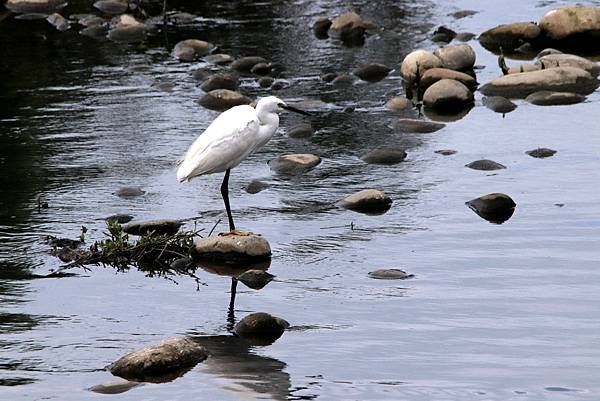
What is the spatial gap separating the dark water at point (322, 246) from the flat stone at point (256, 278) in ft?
0.51

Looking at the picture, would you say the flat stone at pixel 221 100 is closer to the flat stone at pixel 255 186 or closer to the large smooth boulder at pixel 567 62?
the flat stone at pixel 255 186

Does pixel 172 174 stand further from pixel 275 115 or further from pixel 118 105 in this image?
pixel 118 105

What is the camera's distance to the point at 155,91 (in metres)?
19.5

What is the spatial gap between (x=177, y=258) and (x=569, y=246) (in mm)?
3523

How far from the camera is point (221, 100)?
1855cm

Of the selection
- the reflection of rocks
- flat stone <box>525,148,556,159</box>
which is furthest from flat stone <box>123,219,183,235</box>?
flat stone <box>525,148,556,159</box>

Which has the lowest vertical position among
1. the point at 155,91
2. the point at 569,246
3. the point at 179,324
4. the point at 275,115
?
the point at 179,324

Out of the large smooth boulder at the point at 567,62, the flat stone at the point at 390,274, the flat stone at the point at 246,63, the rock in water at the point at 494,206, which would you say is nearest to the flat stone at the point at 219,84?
the flat stone at the point at 246,63

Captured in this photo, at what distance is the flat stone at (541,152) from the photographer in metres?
15.5

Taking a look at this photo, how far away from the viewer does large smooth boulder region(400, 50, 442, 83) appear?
19.1 m

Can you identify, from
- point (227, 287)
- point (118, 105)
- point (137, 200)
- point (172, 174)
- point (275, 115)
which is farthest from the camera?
point (118, 105)

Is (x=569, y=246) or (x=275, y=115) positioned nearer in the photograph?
(x=569, y=246)

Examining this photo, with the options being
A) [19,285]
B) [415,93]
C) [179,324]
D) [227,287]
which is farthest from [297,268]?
[415,93]

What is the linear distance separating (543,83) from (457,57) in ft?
5.34
